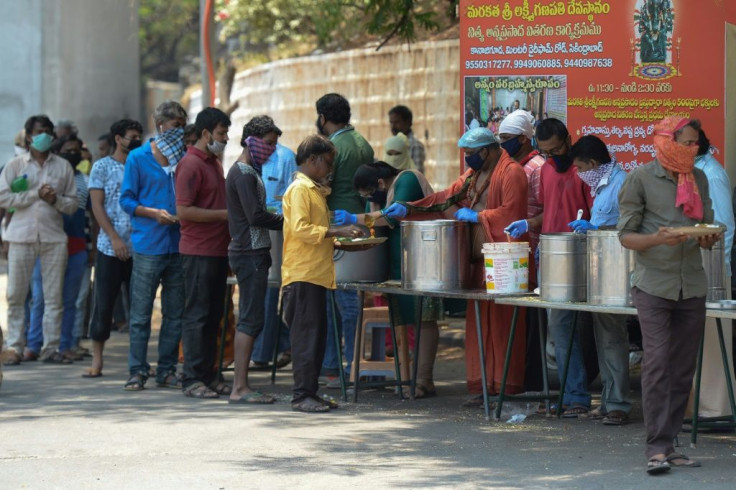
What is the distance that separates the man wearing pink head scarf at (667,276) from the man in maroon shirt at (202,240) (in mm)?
3714

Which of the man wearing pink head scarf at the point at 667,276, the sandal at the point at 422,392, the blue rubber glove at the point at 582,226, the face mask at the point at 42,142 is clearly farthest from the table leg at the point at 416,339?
the face mask at the point at 42,142

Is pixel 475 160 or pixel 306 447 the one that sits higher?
pixel 475 160

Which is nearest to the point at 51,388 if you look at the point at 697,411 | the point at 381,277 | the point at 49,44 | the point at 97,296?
the point at 97,296

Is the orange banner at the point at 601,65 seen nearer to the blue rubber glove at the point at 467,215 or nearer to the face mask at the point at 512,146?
the face mask at the point at 512,146

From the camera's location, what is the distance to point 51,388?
10.5m

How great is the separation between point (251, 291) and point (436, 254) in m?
1.44

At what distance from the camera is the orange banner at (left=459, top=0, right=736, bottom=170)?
389 inches

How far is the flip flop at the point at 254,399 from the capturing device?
32.0 ft

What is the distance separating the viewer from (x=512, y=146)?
963 centimetres

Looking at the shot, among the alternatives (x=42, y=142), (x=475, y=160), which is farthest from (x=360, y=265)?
(x=42, y=142)

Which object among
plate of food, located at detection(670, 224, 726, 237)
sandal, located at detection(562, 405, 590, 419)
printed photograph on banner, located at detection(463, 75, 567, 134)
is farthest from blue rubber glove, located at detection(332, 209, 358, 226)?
plate of food, located at detection(670, 224, 726, 237)

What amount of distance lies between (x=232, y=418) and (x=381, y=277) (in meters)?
1.60

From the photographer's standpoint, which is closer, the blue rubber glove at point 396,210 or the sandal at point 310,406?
the sandal at point 310,406

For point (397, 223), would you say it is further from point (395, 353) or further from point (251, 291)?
point (251, 291)
